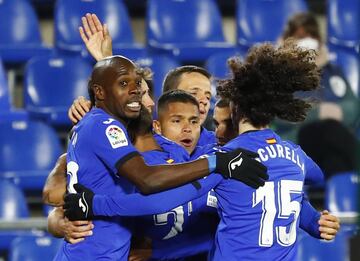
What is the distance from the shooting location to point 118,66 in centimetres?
414

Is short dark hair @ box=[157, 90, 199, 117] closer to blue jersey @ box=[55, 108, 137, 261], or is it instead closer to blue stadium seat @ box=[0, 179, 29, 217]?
blue jersey @ box=[55, 108, 137, 261]

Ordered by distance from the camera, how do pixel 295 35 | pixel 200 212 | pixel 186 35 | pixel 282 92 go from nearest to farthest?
pixel 282 92 < pixel 200 212 < pixel 295 35 < pixel 186 35

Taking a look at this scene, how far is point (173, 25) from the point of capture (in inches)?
326

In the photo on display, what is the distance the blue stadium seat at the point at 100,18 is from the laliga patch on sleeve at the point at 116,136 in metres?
3.80

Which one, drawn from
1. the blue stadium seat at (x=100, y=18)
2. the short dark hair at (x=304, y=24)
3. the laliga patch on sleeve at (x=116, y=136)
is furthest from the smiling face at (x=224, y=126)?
the blue stadium seat at (x=100, y=18)

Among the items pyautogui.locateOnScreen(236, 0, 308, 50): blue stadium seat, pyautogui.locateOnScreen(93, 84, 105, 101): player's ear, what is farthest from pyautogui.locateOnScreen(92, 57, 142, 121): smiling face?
pyautogui.locateOnScreen(236, 0, 308, 50): blue stadium seat

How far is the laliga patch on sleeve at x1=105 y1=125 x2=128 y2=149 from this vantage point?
398 cm

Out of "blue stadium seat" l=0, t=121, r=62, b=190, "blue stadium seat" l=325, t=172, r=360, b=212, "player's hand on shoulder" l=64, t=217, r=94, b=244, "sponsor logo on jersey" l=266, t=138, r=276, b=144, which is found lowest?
"blue stadium seat" l=325, t=172, r=360, b=212

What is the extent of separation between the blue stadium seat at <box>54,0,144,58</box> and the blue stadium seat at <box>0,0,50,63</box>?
6.9 inches

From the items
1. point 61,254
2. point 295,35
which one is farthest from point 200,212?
point 295,35

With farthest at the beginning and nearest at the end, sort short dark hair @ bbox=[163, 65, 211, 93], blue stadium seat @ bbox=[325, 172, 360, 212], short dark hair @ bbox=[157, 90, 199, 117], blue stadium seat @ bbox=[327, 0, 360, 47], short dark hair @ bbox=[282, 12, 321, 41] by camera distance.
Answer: blue stadium seat @ bbox=[327, 0, 360, 47] < short dark hair @ bbox=[282, 12, 321, 41] < blue stadium seat @ bbox=[325, 172, 360, 212] < short dark hair @ bbox=[163, 65, 211, 93] < short dark hair @ bbox=[157, 90, 199, 117]

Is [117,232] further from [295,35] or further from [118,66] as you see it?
[295,35]

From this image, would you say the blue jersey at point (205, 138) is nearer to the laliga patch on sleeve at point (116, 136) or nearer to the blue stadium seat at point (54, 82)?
the laliga patch on sleeve at point (116, 136)

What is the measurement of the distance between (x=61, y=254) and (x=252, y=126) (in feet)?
3.26
